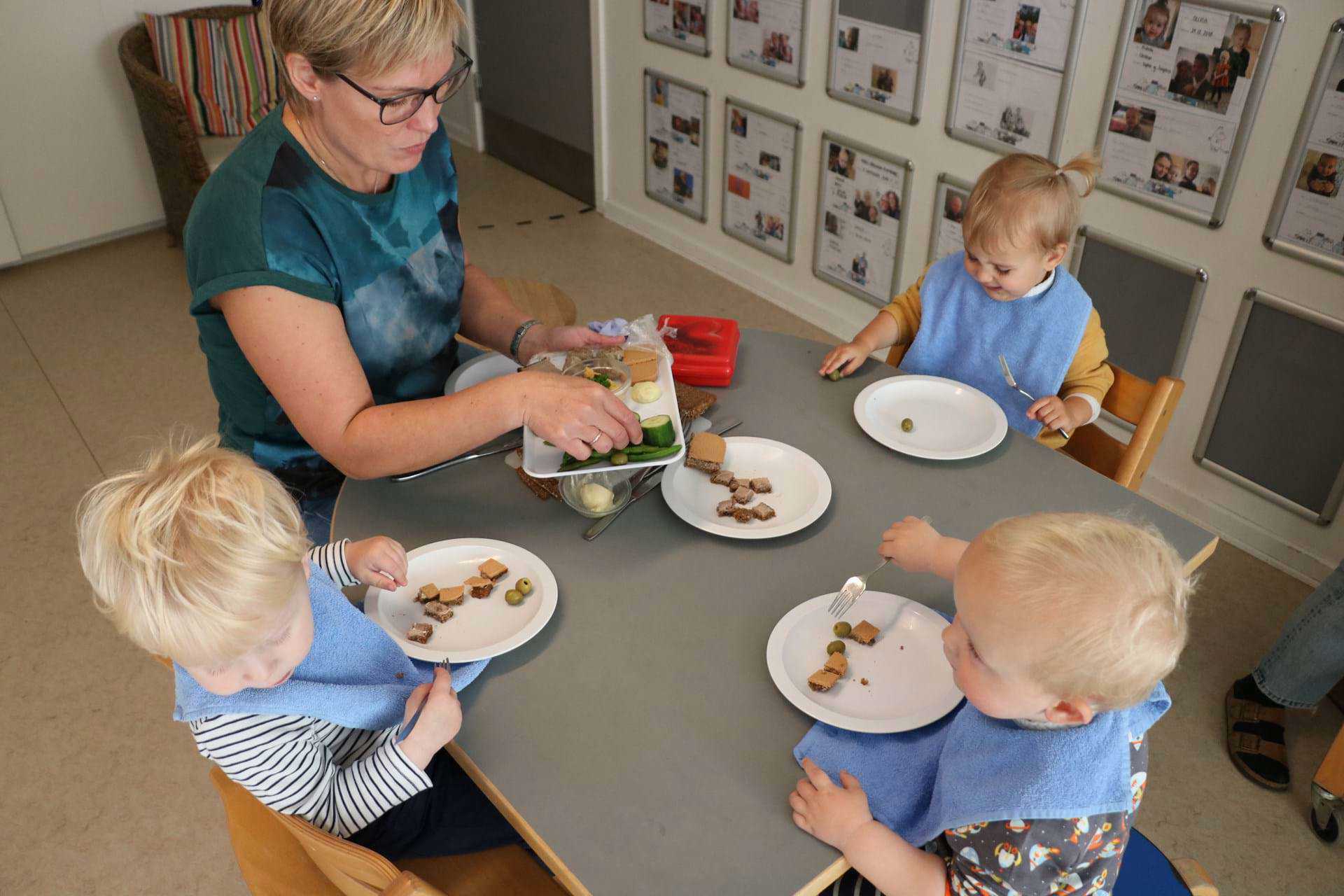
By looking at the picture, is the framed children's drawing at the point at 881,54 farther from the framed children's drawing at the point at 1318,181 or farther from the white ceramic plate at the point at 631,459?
the white ceramic plate at the point at 631,459

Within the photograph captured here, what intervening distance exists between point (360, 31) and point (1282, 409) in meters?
2.35

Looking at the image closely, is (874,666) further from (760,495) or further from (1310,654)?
(1310,654)

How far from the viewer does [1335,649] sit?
2078 millimetres

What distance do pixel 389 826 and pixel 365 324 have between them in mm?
775

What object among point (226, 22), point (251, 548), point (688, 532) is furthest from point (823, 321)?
point (251, 548)

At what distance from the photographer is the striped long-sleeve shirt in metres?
1.16

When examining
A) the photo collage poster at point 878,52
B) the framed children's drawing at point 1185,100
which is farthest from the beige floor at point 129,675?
the framed children's drawing at point 1185,100

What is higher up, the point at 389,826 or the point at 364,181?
the point at 364,181

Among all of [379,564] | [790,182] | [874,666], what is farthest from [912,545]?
[790,182]

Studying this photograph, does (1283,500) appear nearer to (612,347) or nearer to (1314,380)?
(1314,380)

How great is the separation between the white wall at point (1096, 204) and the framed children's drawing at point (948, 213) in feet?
0.11

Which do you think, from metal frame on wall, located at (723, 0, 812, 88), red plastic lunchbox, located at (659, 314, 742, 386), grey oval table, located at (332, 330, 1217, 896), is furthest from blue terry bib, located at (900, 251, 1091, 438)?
metal frame on wall, located at (723, 0, 812, 88)

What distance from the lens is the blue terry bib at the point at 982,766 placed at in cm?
107

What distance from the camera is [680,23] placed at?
3773 millimetres
